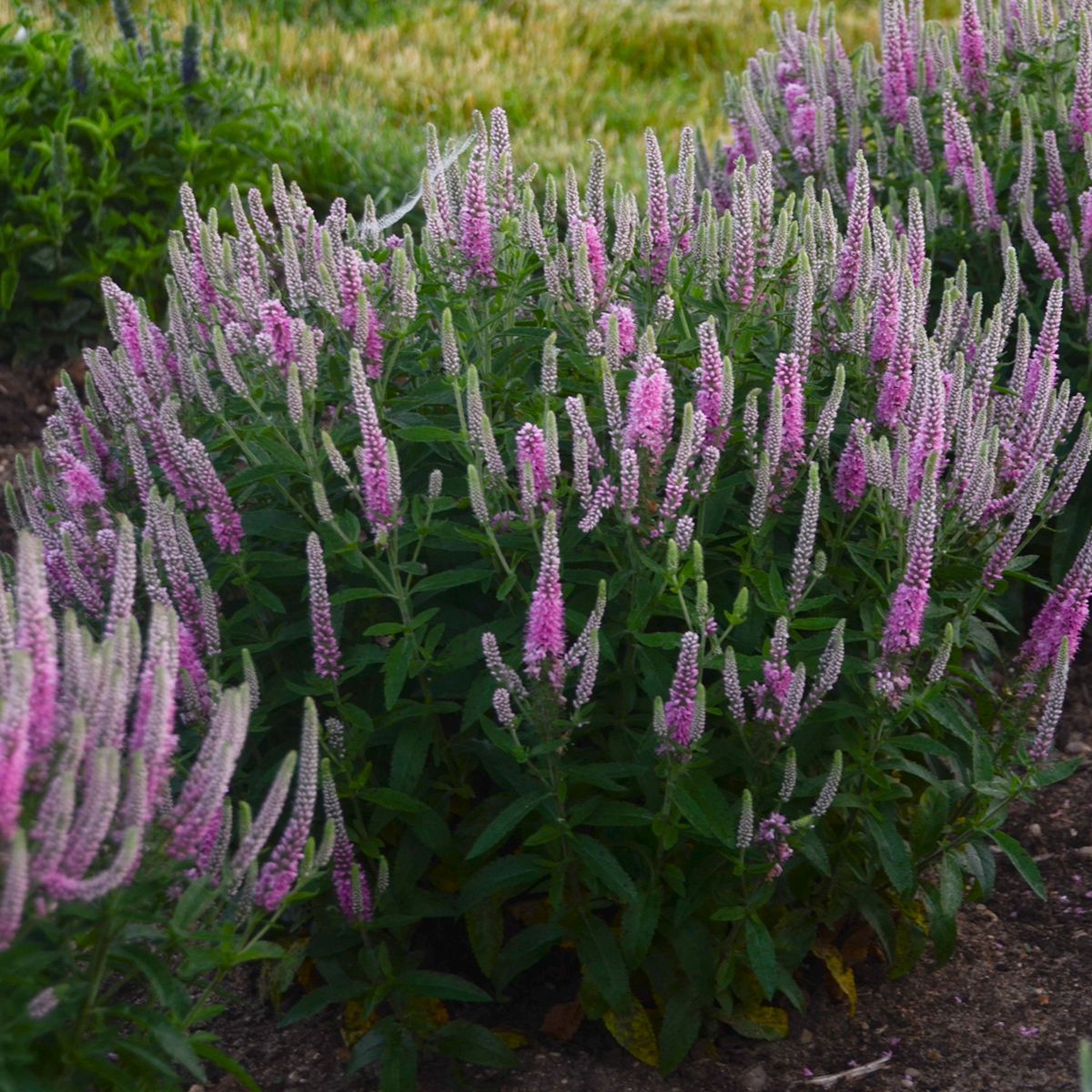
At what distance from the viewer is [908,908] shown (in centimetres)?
374

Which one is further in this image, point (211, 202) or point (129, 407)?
point (211, 202)

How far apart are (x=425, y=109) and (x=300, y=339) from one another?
714cm

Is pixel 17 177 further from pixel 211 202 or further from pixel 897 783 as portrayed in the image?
pixel 897 783

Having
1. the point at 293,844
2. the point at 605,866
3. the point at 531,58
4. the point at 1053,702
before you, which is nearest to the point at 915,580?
the point at 1053,702

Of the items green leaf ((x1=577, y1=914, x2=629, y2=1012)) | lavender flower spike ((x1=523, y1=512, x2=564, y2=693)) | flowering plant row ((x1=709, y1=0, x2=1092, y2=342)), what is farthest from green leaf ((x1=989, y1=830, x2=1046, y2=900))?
flowering plant row ((x1=709, y1=0, x2=1092, y2=342))

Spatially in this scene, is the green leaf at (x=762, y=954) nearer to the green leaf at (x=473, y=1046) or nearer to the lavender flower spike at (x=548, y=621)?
the green leaf at (x=473, y=1046)

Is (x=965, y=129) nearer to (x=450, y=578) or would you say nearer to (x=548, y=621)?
(x=450, y=578)

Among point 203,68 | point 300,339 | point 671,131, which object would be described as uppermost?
point 300,339

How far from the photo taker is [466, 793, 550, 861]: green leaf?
321 cm

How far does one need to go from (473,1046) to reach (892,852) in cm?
102

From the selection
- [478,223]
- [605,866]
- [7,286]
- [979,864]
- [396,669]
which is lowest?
[7,286]

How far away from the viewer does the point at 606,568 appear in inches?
138

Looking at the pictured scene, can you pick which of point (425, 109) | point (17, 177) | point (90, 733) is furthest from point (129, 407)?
point (425, 109)

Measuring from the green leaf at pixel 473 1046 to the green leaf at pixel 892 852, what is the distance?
3.04 feet
